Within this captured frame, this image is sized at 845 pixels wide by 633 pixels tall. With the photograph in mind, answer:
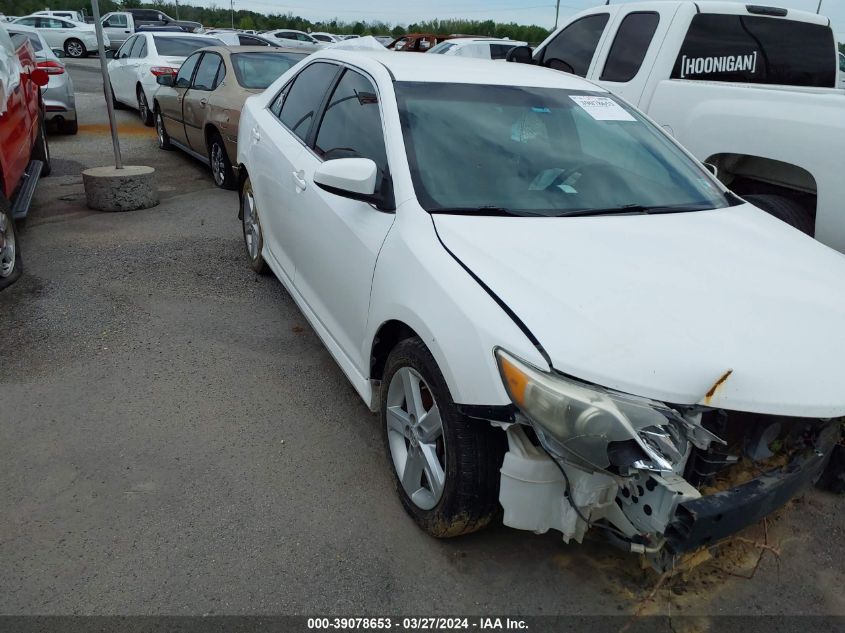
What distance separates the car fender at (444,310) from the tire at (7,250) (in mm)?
3395

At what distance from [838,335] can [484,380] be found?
3.83 ft

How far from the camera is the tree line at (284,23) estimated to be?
49156 millimetres

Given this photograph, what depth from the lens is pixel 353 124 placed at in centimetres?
342

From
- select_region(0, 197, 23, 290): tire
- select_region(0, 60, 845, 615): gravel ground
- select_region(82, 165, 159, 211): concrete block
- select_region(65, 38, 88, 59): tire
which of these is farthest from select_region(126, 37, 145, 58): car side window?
select_region(65, 38, 88, 59): tire

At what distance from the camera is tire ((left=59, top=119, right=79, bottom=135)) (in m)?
10.6

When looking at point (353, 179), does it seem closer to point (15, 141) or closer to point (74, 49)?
point (15, 141)

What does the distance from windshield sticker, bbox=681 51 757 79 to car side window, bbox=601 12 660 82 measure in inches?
13.1

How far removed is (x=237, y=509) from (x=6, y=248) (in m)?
3.31

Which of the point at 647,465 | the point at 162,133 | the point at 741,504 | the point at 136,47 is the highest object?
the point at 136,47

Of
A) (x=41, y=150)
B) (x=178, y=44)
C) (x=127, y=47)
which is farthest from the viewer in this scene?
(x=127, y=47)

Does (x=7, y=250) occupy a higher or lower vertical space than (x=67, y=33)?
lower

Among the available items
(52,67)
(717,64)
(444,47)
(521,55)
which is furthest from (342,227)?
(444,47)

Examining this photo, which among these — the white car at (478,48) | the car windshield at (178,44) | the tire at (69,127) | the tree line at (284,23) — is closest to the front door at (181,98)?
the car windshield at (178,44)

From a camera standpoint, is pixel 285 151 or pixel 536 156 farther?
pixel 285 151
